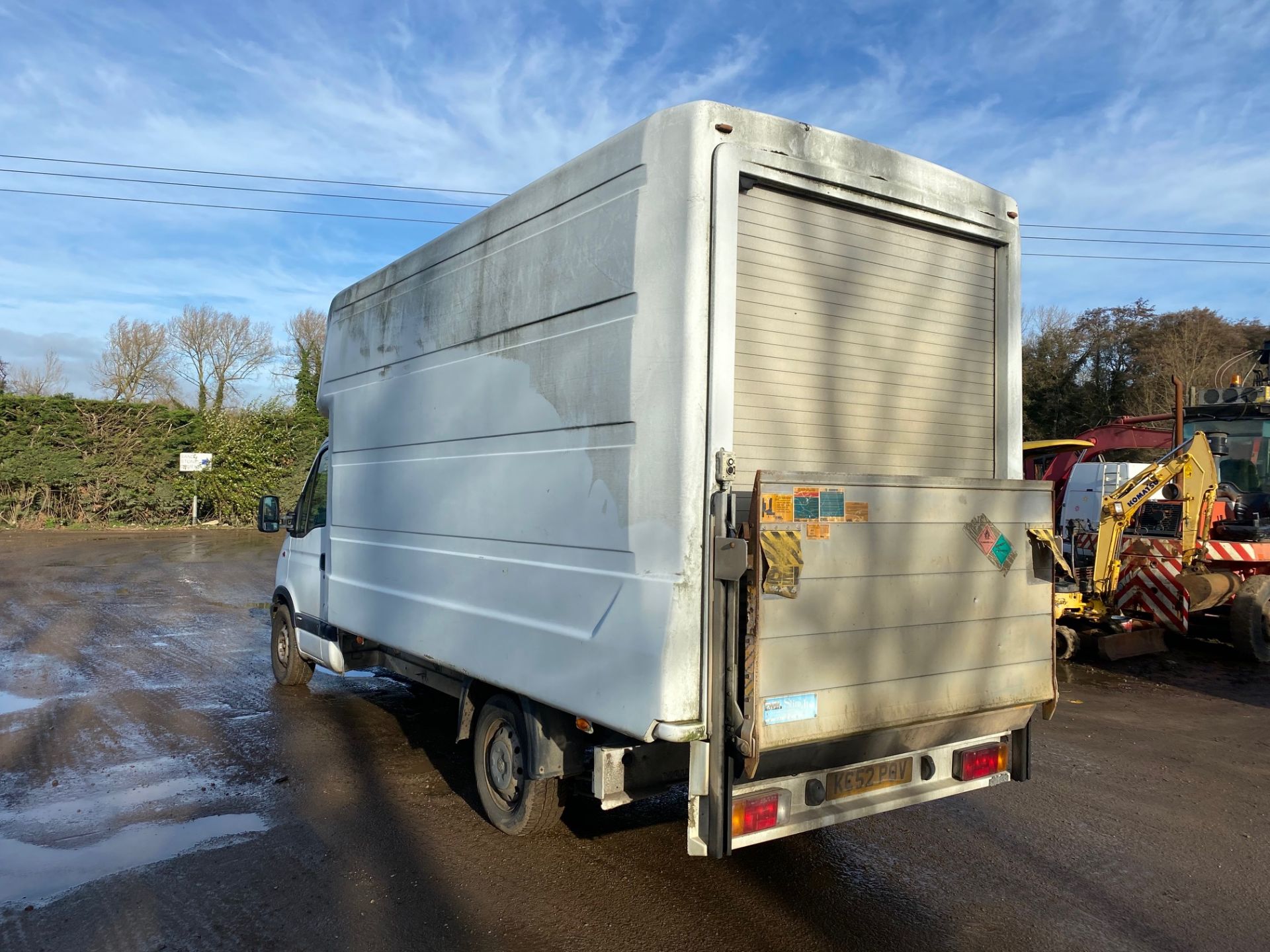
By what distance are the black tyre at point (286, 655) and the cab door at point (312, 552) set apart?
0.37m

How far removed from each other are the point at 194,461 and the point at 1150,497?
24307 mm

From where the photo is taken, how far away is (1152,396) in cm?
2516

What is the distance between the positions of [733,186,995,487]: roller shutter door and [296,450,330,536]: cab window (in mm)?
4092

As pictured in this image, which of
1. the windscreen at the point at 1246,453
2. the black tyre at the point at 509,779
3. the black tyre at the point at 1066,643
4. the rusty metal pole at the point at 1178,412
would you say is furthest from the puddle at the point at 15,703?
the windscreen at the point at 1246,453

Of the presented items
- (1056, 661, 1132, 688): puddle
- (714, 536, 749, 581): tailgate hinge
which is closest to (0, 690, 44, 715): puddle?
(714, 536, 749, 581): tailgate hinge

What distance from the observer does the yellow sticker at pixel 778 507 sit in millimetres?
3227

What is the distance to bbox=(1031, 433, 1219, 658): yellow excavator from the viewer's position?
929 cm

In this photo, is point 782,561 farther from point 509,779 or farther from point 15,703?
point 15,703

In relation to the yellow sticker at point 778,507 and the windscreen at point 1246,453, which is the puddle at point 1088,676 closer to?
the windscreen at point 1246,453

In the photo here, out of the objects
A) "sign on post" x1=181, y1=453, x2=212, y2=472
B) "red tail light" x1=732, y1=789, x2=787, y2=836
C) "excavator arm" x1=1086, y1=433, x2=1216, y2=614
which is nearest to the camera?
"red tail light" x1=732, y1=789, x2=787, y2=836

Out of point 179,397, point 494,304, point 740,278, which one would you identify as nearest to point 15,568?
point 494,304

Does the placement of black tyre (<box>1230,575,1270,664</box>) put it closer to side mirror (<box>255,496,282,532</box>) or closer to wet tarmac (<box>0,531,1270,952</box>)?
wet tarmac (<box>0,531,1270,952</box>)

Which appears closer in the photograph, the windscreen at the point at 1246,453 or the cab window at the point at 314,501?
the cab window at the point at 314,501

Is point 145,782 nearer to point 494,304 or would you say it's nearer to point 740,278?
point 494,304
